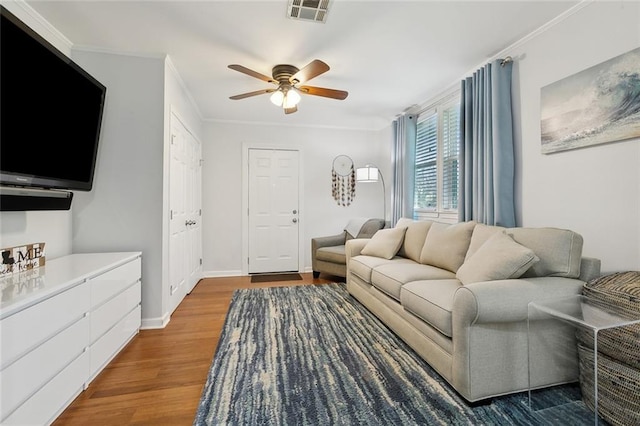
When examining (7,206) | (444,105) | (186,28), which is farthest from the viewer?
(444,105)

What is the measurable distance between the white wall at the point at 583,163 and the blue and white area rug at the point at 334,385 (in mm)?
1020

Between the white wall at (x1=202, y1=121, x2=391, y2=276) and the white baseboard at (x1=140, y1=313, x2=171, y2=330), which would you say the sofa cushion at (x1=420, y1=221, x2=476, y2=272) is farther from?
the white baseboard at (x1=140, y1=313, x2=171, y2=330)

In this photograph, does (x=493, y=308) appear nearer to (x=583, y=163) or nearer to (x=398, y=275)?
(x=398, y=275)

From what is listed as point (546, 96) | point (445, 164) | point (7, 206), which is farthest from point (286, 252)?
point (546, 96)

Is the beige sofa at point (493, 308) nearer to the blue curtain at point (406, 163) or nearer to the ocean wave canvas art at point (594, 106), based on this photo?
the ocean wave canvas art at point (594, 106)

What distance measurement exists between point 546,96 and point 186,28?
111 inches

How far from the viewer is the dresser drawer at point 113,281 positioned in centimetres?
179

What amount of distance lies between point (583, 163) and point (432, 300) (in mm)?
1428

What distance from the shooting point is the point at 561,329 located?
1.62 m

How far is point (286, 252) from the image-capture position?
4.81 m

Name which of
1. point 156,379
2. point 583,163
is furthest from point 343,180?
point 156,379

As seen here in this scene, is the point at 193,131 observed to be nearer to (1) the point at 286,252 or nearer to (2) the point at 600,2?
(1) the point at 286,252

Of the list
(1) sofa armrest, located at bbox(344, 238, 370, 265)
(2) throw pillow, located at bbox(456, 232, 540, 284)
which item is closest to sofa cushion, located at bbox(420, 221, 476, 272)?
(2) throw pillow, located at bbox(456, 232, 540, 284)

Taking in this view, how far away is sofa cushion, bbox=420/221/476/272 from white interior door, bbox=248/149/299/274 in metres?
2.50
